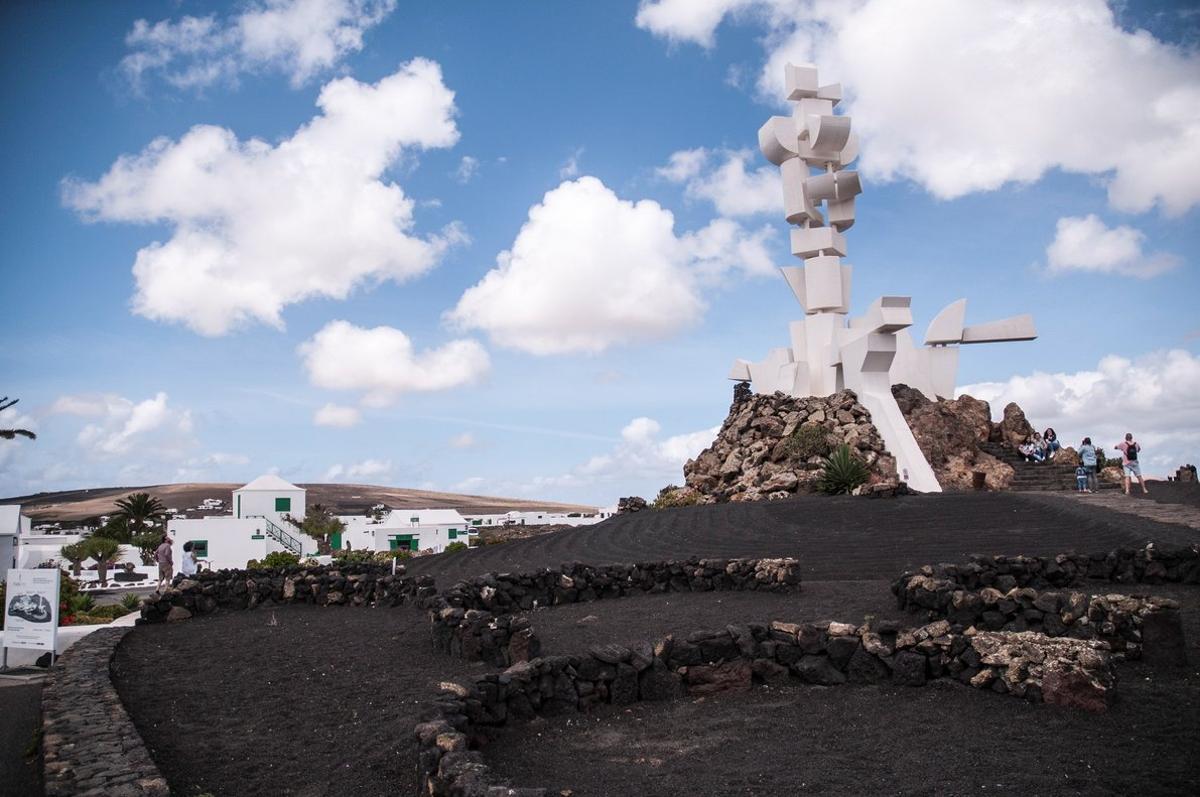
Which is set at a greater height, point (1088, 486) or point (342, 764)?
point (1088, 486)

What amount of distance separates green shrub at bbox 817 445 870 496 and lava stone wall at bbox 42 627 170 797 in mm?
20702

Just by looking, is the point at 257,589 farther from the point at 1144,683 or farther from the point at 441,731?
the point at 1144,683

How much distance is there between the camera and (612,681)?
7832mm

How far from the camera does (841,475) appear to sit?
25859mm

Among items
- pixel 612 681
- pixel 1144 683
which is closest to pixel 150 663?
pixel 612 681

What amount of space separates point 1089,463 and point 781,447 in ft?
30.2

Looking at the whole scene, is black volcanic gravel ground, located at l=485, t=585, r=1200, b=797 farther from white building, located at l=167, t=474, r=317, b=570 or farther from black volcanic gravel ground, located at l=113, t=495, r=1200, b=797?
white building, located at l=167, t=474, r=317, b=570

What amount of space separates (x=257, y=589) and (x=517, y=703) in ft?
35.4

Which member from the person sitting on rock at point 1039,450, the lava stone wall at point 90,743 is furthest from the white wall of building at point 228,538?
the person sitting on rock at point 1039,450

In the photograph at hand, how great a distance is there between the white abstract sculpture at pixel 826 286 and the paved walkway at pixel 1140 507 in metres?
8.64

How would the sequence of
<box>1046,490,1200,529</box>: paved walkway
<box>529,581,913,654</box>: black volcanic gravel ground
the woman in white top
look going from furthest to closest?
<box>1046,490,1200,529</box>: paved walkway < the woman in white top < <box>529,581,913,654</box>: black volcanic gravel ground

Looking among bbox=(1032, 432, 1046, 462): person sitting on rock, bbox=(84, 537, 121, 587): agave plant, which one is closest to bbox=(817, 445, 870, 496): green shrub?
bbox=(1032, 432, 1046, 462): person sitting on rock

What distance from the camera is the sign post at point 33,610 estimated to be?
1191 centimetres

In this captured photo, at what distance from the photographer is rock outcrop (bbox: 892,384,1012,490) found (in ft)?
98.5
